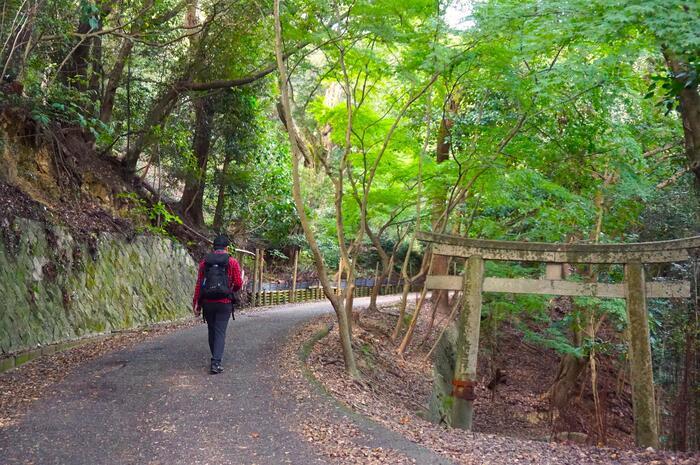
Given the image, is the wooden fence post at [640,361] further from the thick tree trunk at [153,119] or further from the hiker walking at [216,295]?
the thick tree trunk at [153,119]

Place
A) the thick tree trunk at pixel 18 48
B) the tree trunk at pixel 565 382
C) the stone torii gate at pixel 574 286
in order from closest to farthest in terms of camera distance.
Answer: the stone torii gate at pixel 574 286, the thick tree trunk at pixel 18 48, the tree trunk at pixel 565 382

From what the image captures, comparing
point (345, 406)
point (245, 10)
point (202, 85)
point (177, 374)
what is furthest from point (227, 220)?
point (345, 406)

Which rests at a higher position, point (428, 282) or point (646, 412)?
point (428, 282)

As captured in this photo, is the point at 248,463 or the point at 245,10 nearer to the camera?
the point at 248,463

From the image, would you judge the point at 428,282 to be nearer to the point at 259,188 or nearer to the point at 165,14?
the point at 165,14

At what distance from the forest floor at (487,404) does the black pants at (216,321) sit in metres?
1.37

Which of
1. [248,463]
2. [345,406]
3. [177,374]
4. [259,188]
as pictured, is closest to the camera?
[248,463]

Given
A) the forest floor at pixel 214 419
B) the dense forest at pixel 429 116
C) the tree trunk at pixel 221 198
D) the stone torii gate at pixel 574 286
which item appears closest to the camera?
the forest floor at pixel 214 419

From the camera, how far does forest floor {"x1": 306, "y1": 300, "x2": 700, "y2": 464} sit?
6020 millimetres

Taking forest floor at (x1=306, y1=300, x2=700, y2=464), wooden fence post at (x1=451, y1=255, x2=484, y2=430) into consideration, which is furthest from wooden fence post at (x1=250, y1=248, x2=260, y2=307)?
wooden fence post at (x1=451, y1=255, x2=484, y2=430)

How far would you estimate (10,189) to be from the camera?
28.2ft

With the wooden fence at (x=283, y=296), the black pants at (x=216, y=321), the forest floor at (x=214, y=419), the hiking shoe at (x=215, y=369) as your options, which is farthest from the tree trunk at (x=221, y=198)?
the hiking shoe at (x=215, y=369)

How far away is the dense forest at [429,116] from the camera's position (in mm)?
7715

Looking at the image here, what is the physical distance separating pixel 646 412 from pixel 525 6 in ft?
19.3
